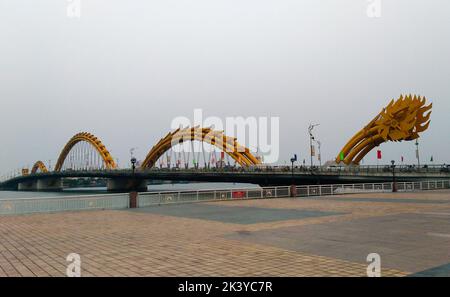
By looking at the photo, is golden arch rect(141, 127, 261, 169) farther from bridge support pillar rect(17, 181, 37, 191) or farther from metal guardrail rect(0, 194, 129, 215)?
metal guardrail rect(0, 194, 129, 215)

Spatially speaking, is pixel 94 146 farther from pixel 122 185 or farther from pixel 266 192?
pixel 266 192

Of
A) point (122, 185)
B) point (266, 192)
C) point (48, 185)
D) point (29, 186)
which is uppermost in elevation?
point (266, 192)

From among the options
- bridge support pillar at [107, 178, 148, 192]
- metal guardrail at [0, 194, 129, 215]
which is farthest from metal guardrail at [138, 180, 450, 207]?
bridge support pillar at [107, 178, 148, 192]

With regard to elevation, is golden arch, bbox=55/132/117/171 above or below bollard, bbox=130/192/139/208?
above

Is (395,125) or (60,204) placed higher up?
(395,125)

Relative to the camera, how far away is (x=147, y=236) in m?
12.7

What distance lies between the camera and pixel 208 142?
11038 cm

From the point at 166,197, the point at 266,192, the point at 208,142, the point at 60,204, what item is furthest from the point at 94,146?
the point at 60,204

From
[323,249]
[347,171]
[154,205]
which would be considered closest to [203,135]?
[347,171]

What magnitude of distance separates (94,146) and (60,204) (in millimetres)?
134718

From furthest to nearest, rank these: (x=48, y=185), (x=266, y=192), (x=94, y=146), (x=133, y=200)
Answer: (x=48, y=185)
(x=94, y=146)
(x=266, y=192)
(x=133, y=200)

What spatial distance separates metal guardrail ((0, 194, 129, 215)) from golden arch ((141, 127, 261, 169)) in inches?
2936

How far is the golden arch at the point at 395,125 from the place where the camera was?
77.6 metres

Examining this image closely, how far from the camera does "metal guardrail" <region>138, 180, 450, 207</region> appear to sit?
87.2ft
